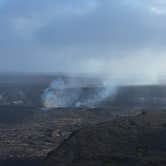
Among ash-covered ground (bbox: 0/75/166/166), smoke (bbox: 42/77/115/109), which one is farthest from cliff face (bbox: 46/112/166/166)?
smoke (bbox: 42/77/115/109)

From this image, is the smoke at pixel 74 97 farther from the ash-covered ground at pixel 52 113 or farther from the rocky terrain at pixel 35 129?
the rocky terrain at pixel 35 129

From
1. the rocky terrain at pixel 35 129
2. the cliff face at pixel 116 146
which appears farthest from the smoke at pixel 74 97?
the cliff face at pixel 116 146

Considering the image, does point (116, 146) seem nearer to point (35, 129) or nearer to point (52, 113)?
point (35, 129)

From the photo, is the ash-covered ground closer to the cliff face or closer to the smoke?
the smoke

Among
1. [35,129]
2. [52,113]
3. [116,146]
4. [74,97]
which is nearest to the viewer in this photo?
[116,146]

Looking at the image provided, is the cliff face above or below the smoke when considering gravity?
below

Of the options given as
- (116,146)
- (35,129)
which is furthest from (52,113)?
(116,146)

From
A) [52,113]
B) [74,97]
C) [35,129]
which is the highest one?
[74,97]
